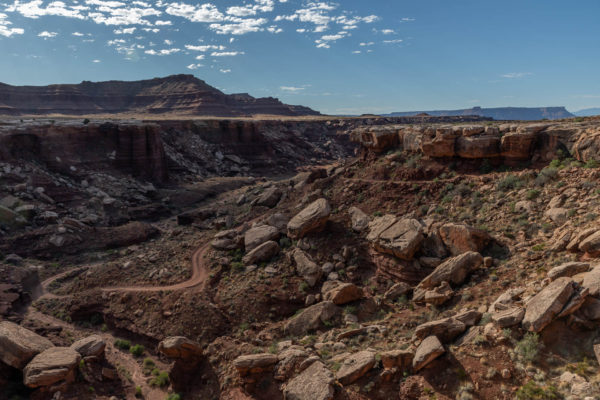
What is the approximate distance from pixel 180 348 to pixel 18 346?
6.04 meters

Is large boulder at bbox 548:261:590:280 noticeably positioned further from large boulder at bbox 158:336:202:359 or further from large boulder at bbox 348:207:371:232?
large boulder at bbox 158:336:202:359

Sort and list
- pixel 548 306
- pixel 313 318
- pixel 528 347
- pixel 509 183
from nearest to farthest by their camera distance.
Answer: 1. pixel 528 347
2. pixel 548 306
3. pixel 313 318
4. pixel 509 183

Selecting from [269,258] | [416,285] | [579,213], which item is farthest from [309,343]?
[579,213]

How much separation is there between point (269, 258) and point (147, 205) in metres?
28.2

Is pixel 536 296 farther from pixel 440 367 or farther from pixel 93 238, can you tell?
pixel 93 238

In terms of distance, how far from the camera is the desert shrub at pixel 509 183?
57.2ft

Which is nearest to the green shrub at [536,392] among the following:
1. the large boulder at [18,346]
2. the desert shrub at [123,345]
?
the large boulder at [18,346]

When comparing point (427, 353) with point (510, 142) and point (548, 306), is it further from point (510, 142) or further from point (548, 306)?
point (510, 142)

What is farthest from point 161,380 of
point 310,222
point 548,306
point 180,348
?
point 548,306

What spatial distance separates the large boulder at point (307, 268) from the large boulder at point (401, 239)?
3186 millimetres

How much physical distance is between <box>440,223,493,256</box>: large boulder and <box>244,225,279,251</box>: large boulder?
992 cm

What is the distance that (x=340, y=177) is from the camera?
2645 centimetres

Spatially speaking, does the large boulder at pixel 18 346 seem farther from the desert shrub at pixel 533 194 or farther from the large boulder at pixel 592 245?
the desert shrub at pixel 533 194

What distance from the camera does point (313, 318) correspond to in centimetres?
1544
